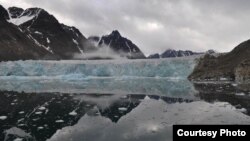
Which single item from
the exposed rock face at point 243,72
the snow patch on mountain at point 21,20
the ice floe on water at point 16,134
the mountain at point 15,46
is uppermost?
the snow patch on mountain at point 21,20

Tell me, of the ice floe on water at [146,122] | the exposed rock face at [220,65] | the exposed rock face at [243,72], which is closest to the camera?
the ice floe on water at [146,122]

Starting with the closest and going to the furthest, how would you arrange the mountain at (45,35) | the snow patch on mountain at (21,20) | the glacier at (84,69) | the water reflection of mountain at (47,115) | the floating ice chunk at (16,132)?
the floating ice chunk at (16,132) → the water reflection of mountain at (47,115) → the glacier at (84,69) → the mountain at (45,35) → the snow patch on mountain at (21,20)

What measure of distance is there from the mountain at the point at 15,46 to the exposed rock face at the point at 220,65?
299 feet

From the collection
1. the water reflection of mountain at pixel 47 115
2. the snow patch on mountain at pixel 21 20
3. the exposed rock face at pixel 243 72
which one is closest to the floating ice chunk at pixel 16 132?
the water reflection of mountain at pixel 47 115

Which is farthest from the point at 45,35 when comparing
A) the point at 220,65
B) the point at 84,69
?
the point at 220,65

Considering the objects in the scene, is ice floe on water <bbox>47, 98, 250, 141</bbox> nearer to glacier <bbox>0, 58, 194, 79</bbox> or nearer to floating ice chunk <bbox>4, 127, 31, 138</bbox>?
floating ice chunk <bbox>4, 127, 31, 138</bbox>

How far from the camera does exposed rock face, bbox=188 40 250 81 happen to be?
41.4m

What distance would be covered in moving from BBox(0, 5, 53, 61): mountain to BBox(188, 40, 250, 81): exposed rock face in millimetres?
91225

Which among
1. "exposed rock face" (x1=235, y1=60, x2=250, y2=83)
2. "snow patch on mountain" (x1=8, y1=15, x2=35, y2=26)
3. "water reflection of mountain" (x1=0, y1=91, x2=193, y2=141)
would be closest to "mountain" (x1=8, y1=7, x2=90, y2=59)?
"snow patch on mountain" (x1=8, y1=15, x2=35, y2=26)

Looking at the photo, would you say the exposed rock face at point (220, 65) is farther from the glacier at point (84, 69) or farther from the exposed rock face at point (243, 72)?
the glacier at point (84, 69)

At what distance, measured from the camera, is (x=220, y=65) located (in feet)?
146

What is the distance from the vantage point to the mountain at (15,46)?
417ft

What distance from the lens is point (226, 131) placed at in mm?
6777

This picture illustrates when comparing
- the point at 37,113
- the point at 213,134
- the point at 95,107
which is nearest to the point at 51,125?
the point at 37,113
